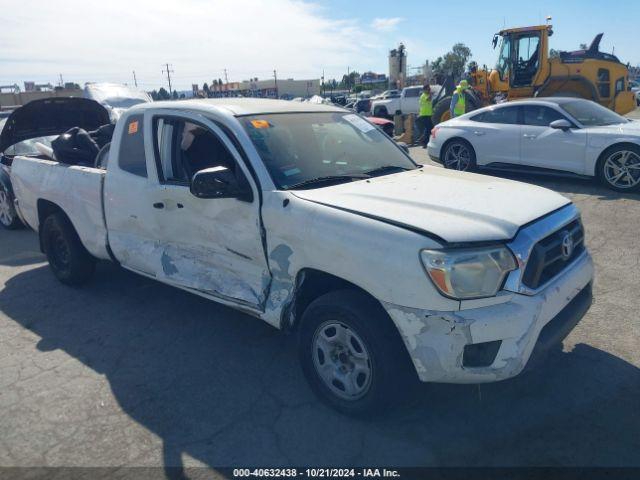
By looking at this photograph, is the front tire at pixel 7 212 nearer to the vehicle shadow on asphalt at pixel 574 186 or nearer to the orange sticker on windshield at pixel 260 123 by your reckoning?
the orange sticker on windshield at pixel 260 123

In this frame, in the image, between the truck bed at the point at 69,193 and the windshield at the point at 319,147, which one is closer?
the windshield at the point at 319,147

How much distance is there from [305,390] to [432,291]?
131 cm

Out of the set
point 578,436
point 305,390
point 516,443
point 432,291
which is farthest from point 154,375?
point 578,436

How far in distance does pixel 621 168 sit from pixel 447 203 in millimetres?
6559

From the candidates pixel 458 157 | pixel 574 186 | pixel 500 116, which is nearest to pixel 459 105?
pixel 458 157

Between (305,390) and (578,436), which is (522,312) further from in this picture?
(305,390)

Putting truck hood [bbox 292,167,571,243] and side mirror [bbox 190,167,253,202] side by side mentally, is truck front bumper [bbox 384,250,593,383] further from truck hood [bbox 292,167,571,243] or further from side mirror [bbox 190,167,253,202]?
side mirror [bbox 190,167,253,202]

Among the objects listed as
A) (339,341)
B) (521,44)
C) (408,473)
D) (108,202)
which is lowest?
(408,473)

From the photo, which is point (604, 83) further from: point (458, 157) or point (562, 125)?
point (562, 125)

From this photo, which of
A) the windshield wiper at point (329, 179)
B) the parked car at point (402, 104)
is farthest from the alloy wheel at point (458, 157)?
the parked car at point (402, 104)

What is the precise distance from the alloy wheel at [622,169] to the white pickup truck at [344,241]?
5547 mm

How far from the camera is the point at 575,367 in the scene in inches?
138

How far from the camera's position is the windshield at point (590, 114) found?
867 centimetres

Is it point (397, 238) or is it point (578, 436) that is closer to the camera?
point (397, 238)
